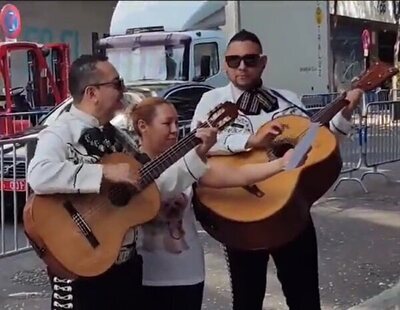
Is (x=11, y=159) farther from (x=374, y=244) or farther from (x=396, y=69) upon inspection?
(x=396, y=69)

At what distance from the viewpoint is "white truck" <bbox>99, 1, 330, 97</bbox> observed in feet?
47.3

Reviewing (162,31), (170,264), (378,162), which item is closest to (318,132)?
(170,264)

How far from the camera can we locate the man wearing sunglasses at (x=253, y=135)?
12.1ft

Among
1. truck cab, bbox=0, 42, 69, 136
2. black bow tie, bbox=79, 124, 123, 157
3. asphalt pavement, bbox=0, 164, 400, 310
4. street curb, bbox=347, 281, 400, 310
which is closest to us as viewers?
black bow tie, bbox=79, 124, 123, 157

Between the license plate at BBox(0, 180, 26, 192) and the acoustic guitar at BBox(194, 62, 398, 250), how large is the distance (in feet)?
11.6

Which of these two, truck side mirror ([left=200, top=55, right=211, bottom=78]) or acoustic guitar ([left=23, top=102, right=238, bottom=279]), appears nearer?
acoustic guitar ([left=23, top=102, right=238, bottom=279])

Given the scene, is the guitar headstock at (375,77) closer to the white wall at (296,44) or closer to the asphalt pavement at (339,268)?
the asphalt pavement at (339,268)

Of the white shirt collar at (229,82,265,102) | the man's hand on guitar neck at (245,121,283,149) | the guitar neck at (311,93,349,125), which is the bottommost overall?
the man's hand on guitar neck at (245,121,283,149)

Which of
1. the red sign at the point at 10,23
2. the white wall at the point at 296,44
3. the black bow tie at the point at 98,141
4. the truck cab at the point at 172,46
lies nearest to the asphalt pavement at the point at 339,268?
the black bow tie at the point at 98,141

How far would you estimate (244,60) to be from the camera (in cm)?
371

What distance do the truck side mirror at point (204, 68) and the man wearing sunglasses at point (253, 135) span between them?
10.5 meters

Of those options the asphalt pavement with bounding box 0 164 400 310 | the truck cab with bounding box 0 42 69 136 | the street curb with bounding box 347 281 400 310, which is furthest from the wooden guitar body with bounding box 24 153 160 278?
the truck cab with bounding box 0 42 69 136

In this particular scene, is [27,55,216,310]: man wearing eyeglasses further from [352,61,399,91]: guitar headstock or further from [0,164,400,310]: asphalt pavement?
[0,164,400,310]: asphalt pavement

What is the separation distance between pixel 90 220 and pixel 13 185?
398 cm
